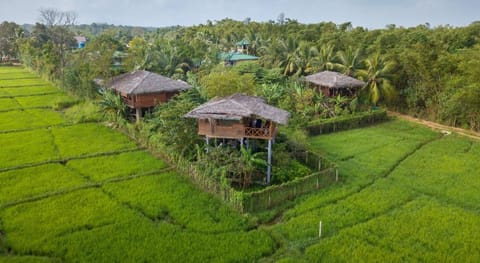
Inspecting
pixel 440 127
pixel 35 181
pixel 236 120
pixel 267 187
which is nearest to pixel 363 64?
pixel 440 127

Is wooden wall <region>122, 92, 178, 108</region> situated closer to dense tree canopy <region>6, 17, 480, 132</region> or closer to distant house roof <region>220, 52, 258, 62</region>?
dense tree canopy <region>6, 17, 480, 132</region>

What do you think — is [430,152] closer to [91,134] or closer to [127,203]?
[127,203]

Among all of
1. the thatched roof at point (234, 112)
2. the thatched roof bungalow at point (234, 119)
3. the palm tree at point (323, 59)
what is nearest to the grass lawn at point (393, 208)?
the thatched roof bungalow at point (234, 119)

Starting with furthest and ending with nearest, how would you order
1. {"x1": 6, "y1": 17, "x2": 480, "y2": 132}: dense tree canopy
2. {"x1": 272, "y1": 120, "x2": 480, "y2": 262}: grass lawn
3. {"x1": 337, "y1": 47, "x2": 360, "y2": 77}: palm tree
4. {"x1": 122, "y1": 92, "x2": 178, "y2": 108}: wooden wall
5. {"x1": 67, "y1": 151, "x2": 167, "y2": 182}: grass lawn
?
{"x1": 337, "y1": 47, "x2": 360, "y2": 77}: palm tree, {"x1": 6, "y1": 17, "x2": 480, "y2": 132}: dense tree canopy, {"x1": 122, "y1": 92, "x2": 178, "y2": 108}: wooden wall, {"x1": 67, "y1": 151, "x2": 167, "y2": 182}: grass lawn, {"x1": 272, "y1": 120, "x2": 480, "y2": 262}: grass lawn

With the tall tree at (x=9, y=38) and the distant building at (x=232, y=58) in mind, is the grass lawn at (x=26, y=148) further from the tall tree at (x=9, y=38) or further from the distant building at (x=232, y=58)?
the tall tree at (x=9, y=38)

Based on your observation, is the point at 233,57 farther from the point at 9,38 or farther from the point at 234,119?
the point at 9,38

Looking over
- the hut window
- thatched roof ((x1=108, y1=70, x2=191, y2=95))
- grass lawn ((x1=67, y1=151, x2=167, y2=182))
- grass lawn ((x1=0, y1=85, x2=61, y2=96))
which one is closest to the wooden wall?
thatched roof ((x1=108, y1=70, x2=191, y2=95))

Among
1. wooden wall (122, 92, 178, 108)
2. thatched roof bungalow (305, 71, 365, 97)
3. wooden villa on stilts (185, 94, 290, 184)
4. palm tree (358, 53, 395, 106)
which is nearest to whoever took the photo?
wooden villa on stilts (185, 94, 290, 184)

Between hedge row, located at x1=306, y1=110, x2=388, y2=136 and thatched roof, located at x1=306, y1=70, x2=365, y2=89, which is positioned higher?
thatched roof, located at x1=306, y1=70, x2=365, y2=89
